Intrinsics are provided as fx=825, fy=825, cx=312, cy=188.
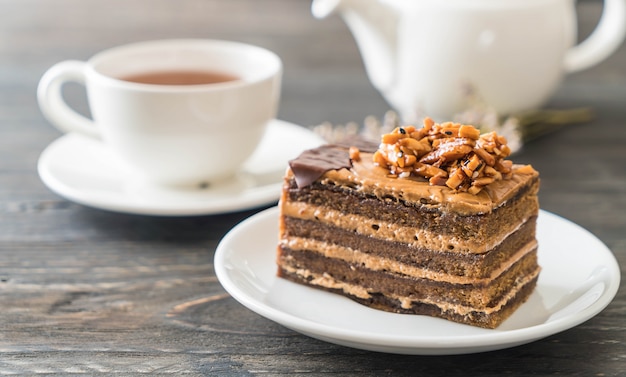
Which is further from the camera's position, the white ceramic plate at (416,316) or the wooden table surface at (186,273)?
the wooden table surface at (186,273)

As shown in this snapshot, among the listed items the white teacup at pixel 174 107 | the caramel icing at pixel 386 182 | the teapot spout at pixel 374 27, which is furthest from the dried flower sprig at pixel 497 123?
the caramel icing at pixel 386 182

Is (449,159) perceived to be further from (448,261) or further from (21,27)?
(21,27)

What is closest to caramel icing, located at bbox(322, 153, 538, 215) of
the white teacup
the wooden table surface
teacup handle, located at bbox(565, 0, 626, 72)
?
the wooden table surface

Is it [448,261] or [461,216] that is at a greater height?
[461,216]

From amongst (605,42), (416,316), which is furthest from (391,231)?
(605,42)

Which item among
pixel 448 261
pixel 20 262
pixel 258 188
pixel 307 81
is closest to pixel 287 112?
pixel 307 81

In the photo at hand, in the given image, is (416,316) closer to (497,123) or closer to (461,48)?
(497,123)

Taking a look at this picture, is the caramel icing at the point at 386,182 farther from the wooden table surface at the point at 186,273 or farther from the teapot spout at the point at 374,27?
the teapot spout at the point at 374,27
